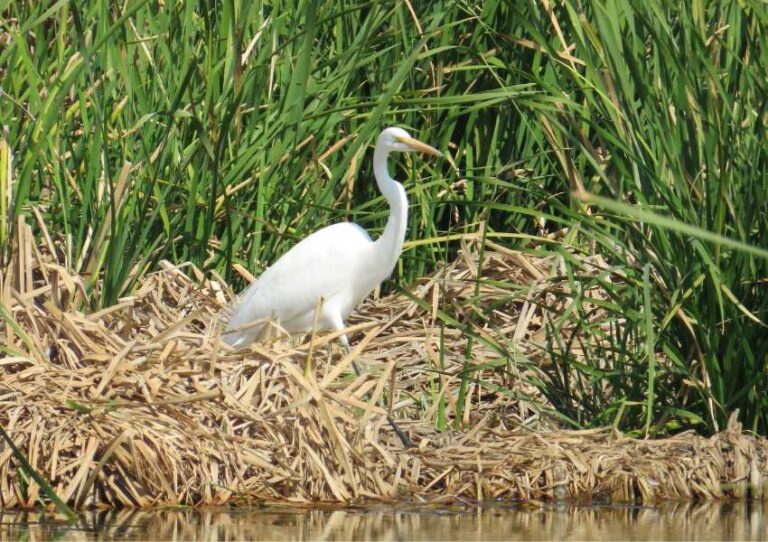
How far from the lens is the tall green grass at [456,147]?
4156mm

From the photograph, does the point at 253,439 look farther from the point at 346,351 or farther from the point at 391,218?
the point at 391,218

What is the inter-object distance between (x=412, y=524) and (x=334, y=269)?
176 cm

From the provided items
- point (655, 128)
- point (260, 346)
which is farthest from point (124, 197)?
point (655, 128)

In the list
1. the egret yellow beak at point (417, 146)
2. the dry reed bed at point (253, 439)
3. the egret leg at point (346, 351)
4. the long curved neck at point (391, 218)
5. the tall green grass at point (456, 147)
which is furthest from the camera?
the long curved neck at point (391, 218)

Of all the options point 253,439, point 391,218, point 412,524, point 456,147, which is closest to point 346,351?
point 391,218

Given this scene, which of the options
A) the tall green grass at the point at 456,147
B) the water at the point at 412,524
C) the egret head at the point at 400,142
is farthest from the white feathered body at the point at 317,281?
the water at the point at 412,524

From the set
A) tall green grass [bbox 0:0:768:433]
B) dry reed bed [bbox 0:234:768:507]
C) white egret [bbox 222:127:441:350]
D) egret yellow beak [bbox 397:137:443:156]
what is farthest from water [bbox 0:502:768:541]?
egret yellow beak [bbox 397:137:443:156]

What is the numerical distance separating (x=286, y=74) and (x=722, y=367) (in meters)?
2.19

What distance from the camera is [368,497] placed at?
4.12 metres

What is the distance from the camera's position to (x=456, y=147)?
6.06 metres

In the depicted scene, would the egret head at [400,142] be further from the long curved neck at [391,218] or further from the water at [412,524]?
the water at [412,524]

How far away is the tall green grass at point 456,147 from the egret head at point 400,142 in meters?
0.20

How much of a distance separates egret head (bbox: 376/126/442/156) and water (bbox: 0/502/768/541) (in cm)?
164

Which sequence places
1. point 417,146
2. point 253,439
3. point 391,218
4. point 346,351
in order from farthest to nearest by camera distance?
point 391,218
point 417,146
point 346,351
point 253,439
